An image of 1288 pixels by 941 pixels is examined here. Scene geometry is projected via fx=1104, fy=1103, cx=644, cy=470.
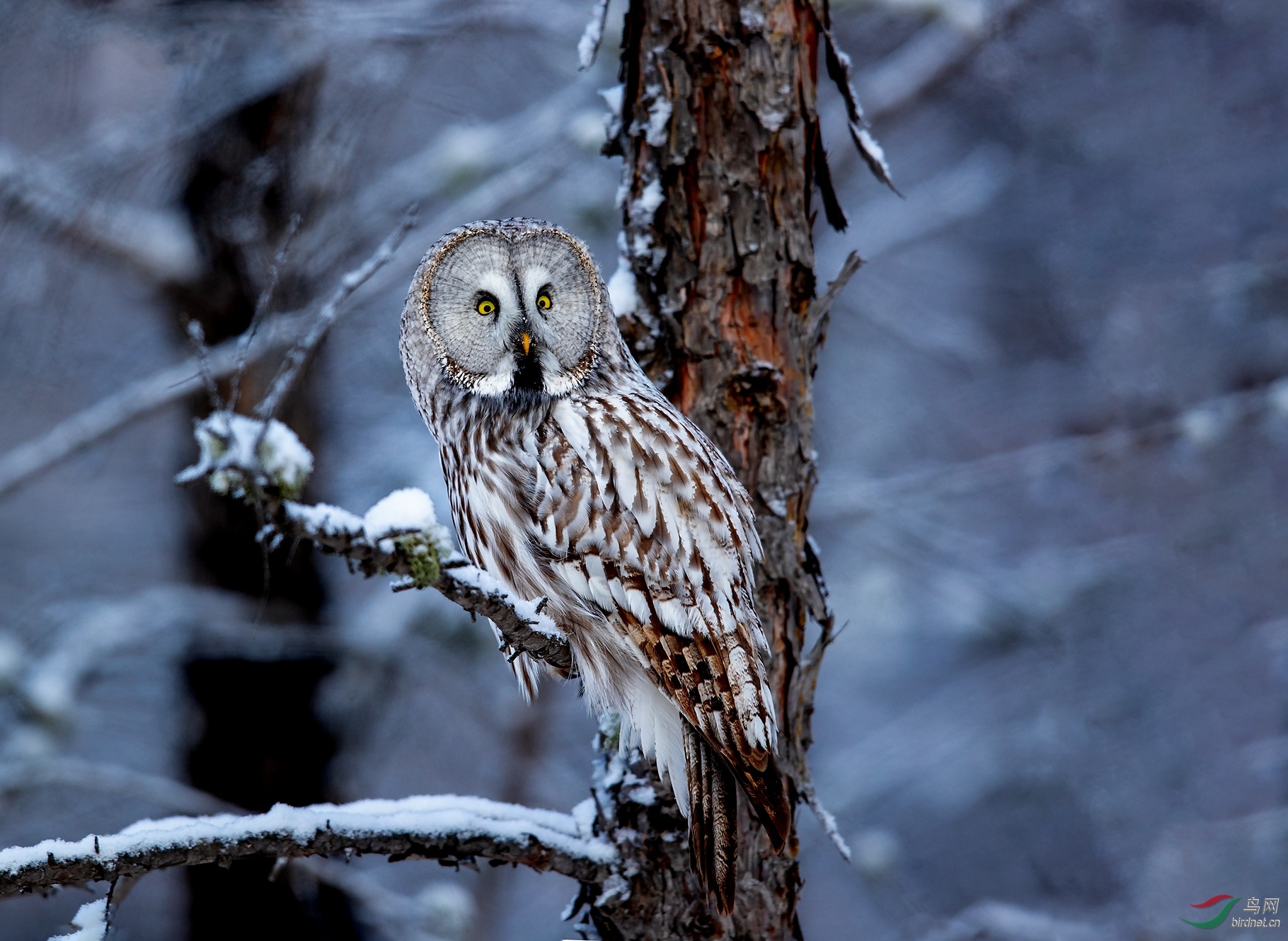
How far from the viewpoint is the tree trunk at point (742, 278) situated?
7.69 ft

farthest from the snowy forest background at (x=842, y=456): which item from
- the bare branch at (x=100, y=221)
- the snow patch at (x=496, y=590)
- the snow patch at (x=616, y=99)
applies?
the snow patch at (x=496, y=590)

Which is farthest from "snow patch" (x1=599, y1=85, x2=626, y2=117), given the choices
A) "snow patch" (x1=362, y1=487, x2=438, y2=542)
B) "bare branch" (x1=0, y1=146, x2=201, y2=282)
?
"bare branch" (x1=0, y1=146, x2=201, y2=282)

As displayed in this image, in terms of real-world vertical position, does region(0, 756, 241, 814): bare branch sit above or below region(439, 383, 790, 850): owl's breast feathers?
above

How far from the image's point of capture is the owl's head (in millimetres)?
2246

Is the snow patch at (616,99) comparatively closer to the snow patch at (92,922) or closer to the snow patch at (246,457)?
the snow patch at (246,457)

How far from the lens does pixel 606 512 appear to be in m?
2.13

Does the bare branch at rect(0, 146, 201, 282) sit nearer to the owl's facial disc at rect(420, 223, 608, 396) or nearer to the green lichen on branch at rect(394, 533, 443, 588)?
the owl's facial disc at rect(420, 223, 608, 396)

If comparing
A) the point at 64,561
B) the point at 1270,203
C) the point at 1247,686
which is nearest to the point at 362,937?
the point at 64,561

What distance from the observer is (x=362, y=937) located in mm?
4801

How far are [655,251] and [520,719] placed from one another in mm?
2888

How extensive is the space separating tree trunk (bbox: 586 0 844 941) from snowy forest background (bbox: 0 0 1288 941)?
1327 millimetres

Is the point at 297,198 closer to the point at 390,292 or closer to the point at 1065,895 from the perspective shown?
the point at 390,292

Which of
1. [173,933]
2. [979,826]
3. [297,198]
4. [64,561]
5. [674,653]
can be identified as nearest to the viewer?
[674,653]

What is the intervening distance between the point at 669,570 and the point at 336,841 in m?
0.77
